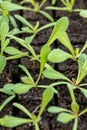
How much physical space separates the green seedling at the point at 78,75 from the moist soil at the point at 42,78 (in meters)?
0.02

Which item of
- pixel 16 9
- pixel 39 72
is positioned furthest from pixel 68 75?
pixel 16 9

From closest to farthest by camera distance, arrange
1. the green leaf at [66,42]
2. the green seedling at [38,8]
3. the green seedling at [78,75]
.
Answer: the green seedling at [78,75] → the green leaf at [66,42] → the green seedling at [38,8]

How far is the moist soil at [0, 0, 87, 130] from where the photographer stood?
3.17 ft

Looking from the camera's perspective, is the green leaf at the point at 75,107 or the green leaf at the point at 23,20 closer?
the green leaf at the point at 75,107

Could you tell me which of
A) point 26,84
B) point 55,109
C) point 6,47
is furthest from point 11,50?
point 55,109

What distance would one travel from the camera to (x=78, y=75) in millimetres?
1056

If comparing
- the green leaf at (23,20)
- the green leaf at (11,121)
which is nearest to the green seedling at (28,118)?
the green leaf at (11,121)

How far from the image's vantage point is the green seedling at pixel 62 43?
106cm

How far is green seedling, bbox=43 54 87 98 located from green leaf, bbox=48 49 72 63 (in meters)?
0.02

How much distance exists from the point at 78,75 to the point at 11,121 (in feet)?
0.78

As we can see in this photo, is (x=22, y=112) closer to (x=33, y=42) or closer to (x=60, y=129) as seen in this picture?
(x=60, y=129)

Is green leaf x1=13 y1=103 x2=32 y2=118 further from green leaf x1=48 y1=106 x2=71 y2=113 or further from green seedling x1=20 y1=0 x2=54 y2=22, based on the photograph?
green seedling x1=20 y1=0 x2=54 y2=22

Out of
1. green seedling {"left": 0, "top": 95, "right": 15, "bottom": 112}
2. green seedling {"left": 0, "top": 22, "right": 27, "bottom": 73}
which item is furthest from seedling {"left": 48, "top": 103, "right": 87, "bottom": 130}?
green seedling {"left": 0, "top": 22, "right": 27, "bottom": 73}

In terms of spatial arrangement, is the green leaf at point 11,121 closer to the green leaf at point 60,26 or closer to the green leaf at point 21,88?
the green leaf at point 21,88
